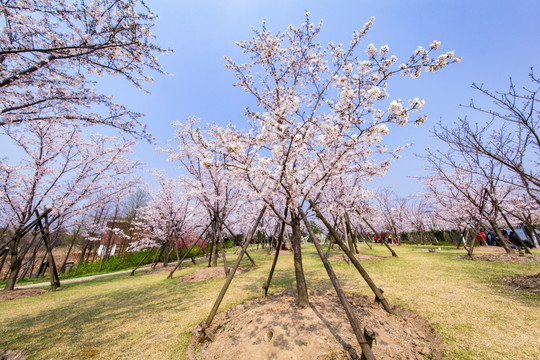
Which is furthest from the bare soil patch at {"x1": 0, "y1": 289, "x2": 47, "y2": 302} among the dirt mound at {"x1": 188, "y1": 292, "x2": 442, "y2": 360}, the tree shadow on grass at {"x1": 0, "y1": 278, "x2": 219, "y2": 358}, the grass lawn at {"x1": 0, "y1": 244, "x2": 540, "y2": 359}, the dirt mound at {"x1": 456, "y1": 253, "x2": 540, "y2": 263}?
the dirt mound at {"x1": 456, "y1": 253, "x2": 540, "y2": 263}

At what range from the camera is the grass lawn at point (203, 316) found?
10.3 feet

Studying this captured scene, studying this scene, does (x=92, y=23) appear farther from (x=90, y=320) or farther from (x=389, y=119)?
(x=90, y=320)

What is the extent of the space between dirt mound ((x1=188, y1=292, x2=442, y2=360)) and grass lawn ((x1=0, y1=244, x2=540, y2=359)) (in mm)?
341

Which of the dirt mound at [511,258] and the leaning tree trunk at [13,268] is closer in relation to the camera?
the dirt mound at [511,258]

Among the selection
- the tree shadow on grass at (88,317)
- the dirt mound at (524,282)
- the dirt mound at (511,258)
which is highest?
the dirt mound at (511,258)

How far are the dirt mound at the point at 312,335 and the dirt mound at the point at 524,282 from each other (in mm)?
3822

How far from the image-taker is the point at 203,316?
468 cm

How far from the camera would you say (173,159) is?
11.1 m

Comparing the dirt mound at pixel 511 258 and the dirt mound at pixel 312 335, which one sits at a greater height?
the dirt mound at pixel 511 258

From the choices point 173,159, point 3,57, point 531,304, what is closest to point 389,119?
point 531,304

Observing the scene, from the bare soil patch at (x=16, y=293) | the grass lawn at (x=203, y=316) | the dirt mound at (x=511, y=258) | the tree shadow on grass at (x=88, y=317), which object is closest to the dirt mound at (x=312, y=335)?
the grass lawn at (x=203, y=316)

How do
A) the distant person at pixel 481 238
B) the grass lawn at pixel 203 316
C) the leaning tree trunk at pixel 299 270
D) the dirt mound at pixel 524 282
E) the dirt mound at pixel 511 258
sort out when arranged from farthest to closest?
the distant person at pixel 481 238, the dirt mound at pixel 511 258, the dirt mound at pixel 524 282, the leaning tree trunk at pixel 299 270, the grass lawn at pixel 203 316

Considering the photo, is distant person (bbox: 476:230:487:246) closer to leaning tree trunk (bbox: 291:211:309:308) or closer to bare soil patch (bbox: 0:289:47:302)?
leaning tree trunk (bbox: 291:211:309:308)

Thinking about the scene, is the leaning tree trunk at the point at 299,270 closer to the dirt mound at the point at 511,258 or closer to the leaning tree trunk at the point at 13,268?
the dirt mound at the point at 511,258
